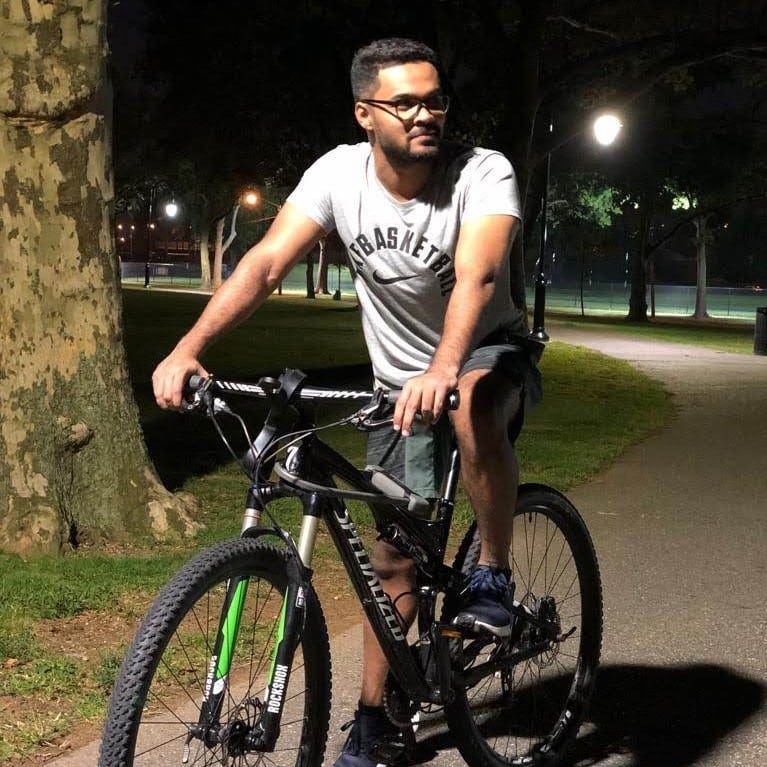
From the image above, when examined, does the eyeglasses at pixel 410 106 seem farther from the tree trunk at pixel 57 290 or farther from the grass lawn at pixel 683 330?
the grass lawn at pixel 683 330

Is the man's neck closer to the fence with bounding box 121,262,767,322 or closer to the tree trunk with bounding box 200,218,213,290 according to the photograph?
the fence with bounding box 121,262,767,322

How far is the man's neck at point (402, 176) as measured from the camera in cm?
347

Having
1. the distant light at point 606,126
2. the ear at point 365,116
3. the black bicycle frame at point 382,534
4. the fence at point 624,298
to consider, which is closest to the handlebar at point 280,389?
the black bicycle frame at point 382,534

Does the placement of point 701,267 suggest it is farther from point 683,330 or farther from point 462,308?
point 462,308

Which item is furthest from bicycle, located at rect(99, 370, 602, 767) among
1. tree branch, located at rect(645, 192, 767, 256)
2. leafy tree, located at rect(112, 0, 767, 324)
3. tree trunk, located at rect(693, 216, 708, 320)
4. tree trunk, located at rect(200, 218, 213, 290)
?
tree trunk, located at rect(200, 218, 213, 290)

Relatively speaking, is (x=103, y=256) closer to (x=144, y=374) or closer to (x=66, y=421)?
(x=66, y=421)

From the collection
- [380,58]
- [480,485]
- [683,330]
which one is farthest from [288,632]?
[683,330]

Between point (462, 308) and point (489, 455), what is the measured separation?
53cm

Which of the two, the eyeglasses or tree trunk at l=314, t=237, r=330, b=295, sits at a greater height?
the eyeglasses

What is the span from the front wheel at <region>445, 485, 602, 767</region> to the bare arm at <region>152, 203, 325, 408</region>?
978mm

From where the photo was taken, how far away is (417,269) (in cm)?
353

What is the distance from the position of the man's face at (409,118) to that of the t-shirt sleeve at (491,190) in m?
0.13

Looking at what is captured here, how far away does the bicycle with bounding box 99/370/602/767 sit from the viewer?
2.87m

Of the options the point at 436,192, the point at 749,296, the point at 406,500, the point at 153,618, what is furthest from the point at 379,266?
the point at 749,296
